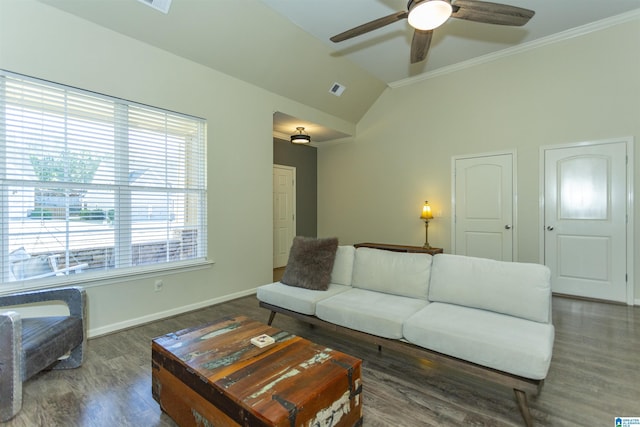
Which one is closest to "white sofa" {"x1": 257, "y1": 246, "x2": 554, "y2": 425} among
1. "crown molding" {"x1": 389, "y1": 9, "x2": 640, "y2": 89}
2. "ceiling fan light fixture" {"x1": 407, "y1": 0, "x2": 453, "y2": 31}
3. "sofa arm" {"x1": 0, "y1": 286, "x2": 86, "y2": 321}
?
"sofa arm" {"x1": 0, "y1": 286, "x2": 86, "y2": 321}

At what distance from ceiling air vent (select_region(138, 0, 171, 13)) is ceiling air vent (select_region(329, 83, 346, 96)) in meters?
2.55

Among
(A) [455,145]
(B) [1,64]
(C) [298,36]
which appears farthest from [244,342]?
(A) [455,145]

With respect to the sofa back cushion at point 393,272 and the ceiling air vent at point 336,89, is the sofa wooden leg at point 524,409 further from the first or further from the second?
the ceiling air vent at point 336,89

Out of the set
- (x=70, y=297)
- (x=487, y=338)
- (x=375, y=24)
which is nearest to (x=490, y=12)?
(x=375, y=24)

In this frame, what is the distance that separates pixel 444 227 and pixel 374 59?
287 cm

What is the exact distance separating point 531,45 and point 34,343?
238 inches

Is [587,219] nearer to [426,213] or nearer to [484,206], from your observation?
[484,206]

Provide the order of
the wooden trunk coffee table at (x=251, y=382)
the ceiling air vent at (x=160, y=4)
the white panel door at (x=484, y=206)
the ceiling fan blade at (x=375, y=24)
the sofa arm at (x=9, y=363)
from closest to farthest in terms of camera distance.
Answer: the wooden trunk coffee table at (x=251, y=382), the sofa arm at (x=9, y=363), the ceiling fan blade at (x=375, y=24), the ceiling air vent at (x=160, y=4), the white panel door at (x=484, y=206)

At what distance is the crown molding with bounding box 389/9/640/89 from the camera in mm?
3576

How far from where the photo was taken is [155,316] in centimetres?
321

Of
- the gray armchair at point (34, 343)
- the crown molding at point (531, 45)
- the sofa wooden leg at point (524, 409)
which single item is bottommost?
the sofa wooden leg at point (524, 409)

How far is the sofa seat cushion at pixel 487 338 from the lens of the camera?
1.57m

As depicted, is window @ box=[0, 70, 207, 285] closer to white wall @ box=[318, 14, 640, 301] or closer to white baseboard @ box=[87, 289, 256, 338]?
white baseboard @ box=[87, 289, 256, 338]

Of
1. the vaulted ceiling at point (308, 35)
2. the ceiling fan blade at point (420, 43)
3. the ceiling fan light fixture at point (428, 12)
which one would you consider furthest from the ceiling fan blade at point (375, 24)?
the vaulted ceiling at point (308, 35)
